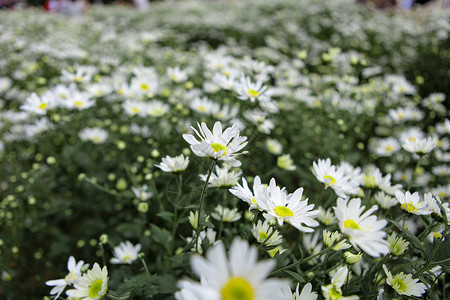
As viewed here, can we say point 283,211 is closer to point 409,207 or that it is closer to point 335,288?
point 335,288

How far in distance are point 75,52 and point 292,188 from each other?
2421 millimetres

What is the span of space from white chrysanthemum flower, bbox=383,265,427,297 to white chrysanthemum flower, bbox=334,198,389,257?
0.75 feet

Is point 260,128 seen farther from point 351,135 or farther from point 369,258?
point 351,135

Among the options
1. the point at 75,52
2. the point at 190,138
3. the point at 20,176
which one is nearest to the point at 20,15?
the point at 75,52

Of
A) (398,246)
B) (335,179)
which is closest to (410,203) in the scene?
(398,246)

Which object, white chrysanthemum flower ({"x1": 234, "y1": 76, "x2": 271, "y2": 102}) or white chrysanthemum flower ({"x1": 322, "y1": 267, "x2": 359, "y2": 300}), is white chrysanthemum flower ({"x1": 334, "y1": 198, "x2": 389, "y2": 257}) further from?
white chrysanthemum flower ({"x1": 234, "y1": 76, "x2": 271, "y2": 102})

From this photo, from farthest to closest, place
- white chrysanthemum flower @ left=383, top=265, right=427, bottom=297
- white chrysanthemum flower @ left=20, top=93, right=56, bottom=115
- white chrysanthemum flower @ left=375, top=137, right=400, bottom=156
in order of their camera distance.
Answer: white chrysanthemum flower @ left=375, top=137, right=400, bottom=156 → white chrysanthemum flower @ left=20, top=93, right=56, bottom=115 → white chrysanthemum flower @ left=383, top=265, right=427, bottom=297

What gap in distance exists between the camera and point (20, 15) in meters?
5.48

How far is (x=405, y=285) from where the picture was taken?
3.26 ft

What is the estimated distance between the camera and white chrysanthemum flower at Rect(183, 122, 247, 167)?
33.9 inches

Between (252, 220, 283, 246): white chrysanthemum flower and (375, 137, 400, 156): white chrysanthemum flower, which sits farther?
(375, 137, 400, 156): white chrysanthemum flower

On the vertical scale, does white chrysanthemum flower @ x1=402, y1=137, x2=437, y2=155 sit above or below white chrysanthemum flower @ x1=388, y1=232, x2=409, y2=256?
above

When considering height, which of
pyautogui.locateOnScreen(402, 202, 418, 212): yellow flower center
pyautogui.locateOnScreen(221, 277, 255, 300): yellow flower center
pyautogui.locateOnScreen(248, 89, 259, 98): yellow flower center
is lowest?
pyautogui.locateOnScreen(402, 202, 418, 212): yellow flower center

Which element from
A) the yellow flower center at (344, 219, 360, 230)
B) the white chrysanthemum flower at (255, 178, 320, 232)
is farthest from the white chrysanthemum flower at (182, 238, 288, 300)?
the yellow flower center at (344, 219, 360, 230)
